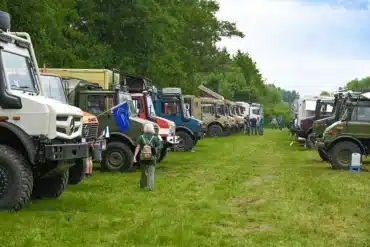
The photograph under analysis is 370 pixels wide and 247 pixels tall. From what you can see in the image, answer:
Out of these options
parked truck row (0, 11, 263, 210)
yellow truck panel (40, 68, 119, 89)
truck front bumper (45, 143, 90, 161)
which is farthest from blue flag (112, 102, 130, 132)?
truck front bumper (45, 143, 90, 161)

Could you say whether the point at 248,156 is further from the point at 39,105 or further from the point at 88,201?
the point at 39,105

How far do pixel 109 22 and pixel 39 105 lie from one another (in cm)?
3026

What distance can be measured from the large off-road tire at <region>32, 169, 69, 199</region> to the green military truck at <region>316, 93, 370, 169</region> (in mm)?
11049

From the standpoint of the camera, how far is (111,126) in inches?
796

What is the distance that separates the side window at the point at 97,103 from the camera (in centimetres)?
2017

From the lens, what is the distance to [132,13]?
41.8 meters

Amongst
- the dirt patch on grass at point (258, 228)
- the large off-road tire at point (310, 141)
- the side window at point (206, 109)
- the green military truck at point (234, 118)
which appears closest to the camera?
the dirt patch on grass at point (258, 228)

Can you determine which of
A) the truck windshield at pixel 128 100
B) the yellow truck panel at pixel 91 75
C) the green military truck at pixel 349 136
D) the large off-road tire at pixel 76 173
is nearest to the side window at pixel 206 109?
the yellow truck panel at pixel 91 75

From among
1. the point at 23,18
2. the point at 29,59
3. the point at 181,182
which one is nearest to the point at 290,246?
the point at 29,59

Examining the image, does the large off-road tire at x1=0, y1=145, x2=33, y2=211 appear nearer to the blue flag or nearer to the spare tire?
the spare tire

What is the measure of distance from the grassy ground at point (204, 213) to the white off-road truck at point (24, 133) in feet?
1.89

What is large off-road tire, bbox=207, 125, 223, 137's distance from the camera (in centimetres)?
4540

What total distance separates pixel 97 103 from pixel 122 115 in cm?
98

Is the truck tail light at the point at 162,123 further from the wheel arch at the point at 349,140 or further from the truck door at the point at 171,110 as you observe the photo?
the truck door at the point at 171,110
